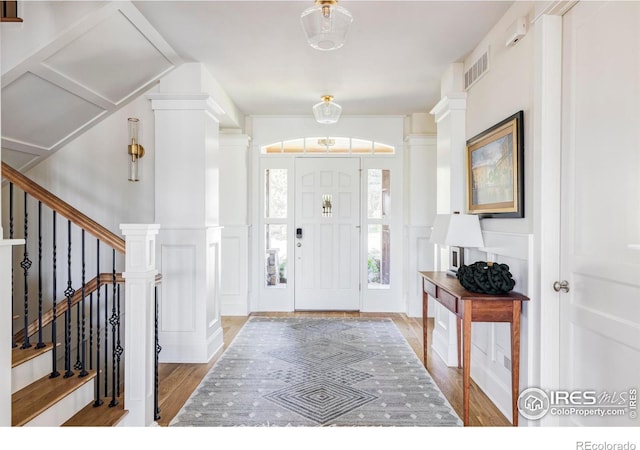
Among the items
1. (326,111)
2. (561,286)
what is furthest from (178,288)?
(561,286)

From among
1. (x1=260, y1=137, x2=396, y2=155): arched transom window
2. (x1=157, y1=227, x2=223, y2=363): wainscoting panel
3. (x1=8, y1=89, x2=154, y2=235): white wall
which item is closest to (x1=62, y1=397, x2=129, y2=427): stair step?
(x1=157, y1=227, x2=223, y2=363): wainscoting panel

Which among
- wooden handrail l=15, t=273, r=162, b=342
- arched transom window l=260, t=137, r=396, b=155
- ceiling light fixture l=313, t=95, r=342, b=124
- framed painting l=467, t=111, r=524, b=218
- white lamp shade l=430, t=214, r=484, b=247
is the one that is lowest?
wooden handrail l=15, t=273, r=162, b=342

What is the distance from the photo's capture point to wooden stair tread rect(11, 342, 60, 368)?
6.89ft

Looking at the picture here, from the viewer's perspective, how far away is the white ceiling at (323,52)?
93.4 inches

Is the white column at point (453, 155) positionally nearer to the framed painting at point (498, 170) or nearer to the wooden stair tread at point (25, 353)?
the framed painting at point (498, 170)

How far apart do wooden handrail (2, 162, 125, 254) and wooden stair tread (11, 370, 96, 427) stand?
0.79m

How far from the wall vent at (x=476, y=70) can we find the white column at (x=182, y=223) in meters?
2.14

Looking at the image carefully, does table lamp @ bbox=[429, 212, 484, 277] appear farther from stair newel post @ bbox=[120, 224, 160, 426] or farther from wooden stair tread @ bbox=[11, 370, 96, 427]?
wooden stair tread @ bbox=[11, 370, 96, 427]

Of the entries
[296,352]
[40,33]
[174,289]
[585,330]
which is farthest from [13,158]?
[585,330]

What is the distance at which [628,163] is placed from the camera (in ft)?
4.99

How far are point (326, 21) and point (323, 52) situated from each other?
3.66 feet

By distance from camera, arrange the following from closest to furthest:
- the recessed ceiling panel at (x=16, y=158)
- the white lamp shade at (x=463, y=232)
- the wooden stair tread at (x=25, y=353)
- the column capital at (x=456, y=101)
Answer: the wooden stair tread at (x=25, y=353) < the white lamp shade at (x=463, y=232) < the recessed ceiling panel at (x=16, y=158) < the column capital at (x=456, y=101)

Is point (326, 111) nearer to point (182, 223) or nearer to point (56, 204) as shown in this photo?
point (182, 223)

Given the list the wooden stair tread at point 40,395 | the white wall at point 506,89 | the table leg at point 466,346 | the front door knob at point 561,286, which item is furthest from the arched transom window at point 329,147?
the wooden stair tread at point 40,395
